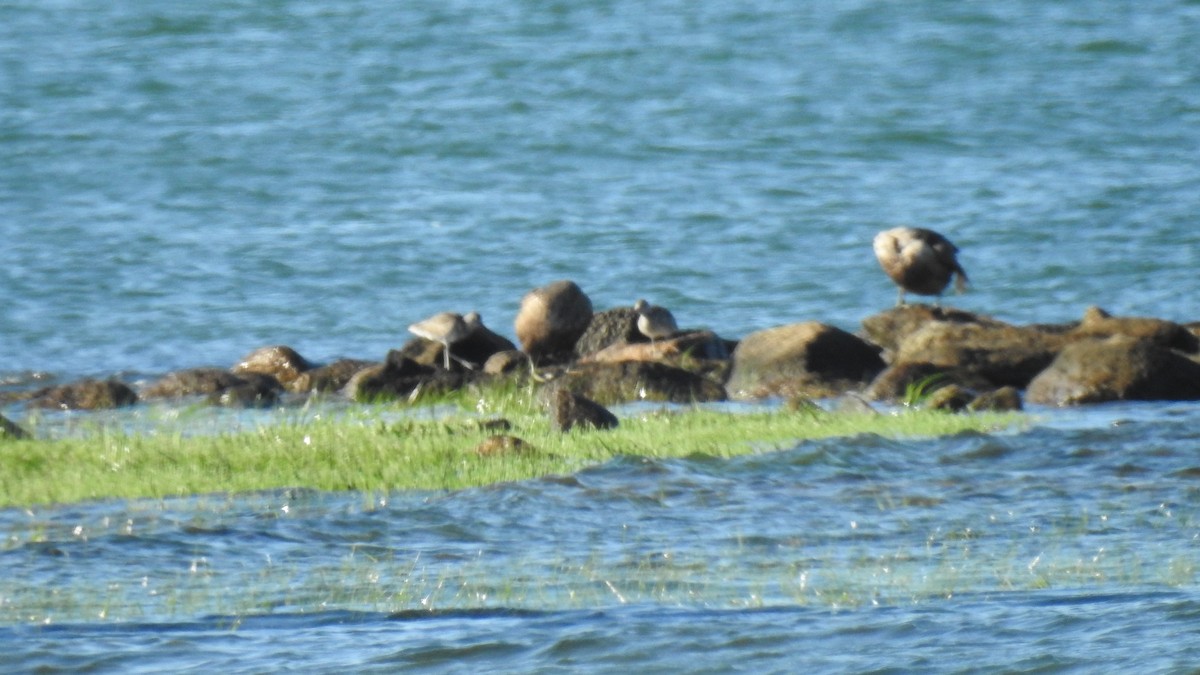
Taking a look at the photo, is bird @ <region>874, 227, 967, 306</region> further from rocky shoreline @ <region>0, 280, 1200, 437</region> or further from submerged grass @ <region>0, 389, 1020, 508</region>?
submerged grass @ <region>0, 389, 1020, 508</region>

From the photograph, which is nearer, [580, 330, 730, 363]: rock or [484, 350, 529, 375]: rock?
A: [484, 350, 529, 375]: rock

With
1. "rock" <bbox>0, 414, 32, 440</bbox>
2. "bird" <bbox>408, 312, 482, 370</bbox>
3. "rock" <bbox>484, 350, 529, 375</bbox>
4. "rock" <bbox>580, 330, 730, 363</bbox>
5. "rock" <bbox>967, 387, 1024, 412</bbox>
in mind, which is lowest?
"rock" <bbox>580, 330, 730, 363</bbox>

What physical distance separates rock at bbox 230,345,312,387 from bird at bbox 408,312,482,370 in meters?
1.05

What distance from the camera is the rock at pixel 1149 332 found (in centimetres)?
1567

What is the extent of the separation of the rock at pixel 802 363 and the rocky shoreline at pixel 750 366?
0.04ft

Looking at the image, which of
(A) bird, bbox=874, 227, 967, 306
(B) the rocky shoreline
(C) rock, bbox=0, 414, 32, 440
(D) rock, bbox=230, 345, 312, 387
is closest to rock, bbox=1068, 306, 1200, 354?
(B) the rocky shoreline

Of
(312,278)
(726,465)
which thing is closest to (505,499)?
(726,465)

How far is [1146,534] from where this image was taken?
8.58 m

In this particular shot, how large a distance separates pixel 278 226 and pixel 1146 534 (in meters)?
22.4

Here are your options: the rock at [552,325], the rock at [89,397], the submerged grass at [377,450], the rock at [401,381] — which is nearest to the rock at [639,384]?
the rock at [401,381]

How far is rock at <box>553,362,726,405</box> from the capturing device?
47.2 feet

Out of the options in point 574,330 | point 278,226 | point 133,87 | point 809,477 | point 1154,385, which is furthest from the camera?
point 133,87

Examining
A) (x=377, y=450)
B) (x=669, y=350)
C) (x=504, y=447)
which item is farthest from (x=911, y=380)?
(x=377, y=450)

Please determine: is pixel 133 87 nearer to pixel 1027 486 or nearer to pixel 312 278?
pixel 312 278
